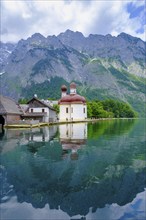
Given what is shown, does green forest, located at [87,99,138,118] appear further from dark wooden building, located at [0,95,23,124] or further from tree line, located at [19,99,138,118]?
dark wooden building, located at [0,95,23,124]

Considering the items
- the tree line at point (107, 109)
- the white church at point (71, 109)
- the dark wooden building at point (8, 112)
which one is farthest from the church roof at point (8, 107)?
the tree line at point (107, 109)

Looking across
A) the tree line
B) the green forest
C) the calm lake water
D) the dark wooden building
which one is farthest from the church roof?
the green forest

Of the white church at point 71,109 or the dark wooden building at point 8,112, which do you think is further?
the white church at point 71,109

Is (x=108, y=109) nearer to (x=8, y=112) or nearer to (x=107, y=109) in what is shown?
(x=107, y=109)

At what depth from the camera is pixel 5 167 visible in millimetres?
18344

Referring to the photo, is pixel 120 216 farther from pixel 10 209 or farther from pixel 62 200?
pixel 10 209

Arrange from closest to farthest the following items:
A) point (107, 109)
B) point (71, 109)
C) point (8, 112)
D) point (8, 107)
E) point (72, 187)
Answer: point (72, 187), point (8, 112), point (8, 107), point (71, 109), point (107, 109)

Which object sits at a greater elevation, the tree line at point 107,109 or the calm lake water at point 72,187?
the tree line at point 107,109

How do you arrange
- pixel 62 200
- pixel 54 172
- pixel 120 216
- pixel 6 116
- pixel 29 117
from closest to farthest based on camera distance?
pixel 120 216 → pixel 62 200 → pixel 54 172 → pixel 6 116 → pixel 29 117

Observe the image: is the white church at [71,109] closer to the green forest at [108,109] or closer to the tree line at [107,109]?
the tree line at [107,109]

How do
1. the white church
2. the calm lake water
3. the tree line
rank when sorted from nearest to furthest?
1. the calm lake water
2. the white church
3. the tree line

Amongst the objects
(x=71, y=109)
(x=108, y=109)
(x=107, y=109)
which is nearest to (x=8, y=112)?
(x=71, y=109)

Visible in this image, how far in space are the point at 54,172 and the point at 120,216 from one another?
6995 mm

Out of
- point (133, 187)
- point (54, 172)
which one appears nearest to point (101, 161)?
→ point (54, 172)
